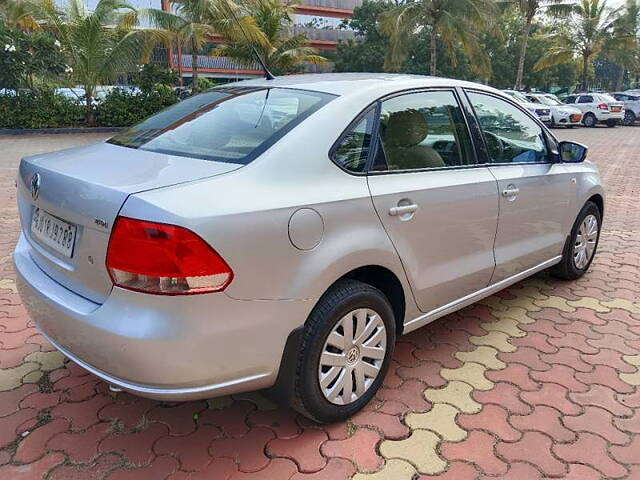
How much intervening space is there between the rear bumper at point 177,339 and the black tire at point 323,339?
100mm

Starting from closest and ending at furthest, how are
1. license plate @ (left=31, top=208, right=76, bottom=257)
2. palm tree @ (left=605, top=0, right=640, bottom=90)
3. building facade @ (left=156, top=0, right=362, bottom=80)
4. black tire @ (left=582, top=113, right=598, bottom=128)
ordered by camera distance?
license plate @ (left=31, top=208, right=76, bottom=257), black tire @ (left=582, top=113, right=598, bottom=128), palm tree @ (left=605, top=0, right=640, bottom=90), building facade @ (left=156, top=0, right=362, bottom=80)

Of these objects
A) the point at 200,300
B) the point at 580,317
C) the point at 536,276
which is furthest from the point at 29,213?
the point at 536,276

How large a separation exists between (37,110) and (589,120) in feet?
72.8

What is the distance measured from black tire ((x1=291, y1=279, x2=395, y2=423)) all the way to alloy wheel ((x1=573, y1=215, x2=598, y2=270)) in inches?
96.1

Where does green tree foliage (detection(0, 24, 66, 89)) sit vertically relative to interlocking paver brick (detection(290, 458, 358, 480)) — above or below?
above

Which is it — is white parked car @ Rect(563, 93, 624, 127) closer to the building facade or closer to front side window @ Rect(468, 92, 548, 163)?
the building facade

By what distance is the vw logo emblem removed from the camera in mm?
2395

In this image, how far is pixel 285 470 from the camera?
2.27m

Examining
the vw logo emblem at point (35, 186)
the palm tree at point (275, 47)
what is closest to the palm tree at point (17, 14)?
the palm tree at point (275, 47)

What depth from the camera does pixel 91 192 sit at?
2082 millimetres

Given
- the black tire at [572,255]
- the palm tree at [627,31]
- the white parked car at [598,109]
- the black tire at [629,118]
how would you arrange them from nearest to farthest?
1. the black tire at [572,255]
2. the white parked car at [598,109]
3. the black tire at [629,118]
4. the palm tree at [627,31]

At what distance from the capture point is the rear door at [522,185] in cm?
332

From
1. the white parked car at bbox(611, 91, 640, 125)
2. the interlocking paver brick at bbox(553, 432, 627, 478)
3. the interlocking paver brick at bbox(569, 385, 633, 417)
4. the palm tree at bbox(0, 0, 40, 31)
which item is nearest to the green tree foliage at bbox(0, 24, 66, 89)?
the palm tree at bbox(0, 0, 40, 31)

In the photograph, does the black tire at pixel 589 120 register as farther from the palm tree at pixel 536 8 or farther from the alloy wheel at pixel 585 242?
the alloy wheel at pixel 585 242
